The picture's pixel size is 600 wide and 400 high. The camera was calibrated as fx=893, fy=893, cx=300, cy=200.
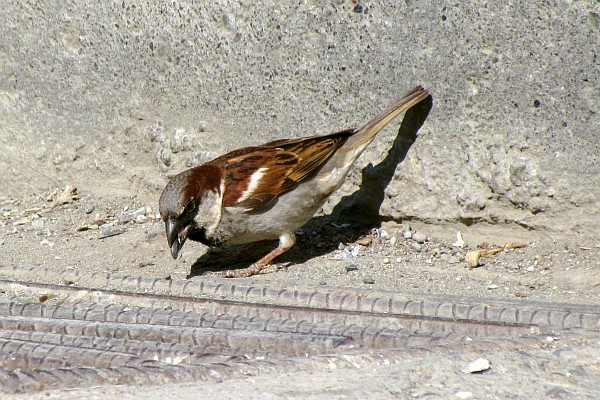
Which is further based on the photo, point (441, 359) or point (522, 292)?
point (522, 292)

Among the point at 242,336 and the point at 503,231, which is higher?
the point at 503,231

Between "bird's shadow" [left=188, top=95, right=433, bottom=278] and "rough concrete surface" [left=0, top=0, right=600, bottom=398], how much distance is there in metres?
0.05

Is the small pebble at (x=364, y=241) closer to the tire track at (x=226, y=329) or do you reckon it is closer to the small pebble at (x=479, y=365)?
the tire track at (x=226, y=329)

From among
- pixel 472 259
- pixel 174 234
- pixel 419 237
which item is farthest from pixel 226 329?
pixel 419 237

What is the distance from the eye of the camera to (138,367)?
2553 mm

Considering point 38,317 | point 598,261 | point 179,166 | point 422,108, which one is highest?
point 422,108

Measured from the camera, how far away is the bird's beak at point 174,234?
4.07m

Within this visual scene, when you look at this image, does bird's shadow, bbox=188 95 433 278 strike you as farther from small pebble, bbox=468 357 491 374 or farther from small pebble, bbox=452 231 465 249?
small pebble, bbox=468 357 491 374

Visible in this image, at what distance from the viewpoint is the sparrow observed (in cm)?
415

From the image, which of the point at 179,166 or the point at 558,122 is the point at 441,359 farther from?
the point at 179,166

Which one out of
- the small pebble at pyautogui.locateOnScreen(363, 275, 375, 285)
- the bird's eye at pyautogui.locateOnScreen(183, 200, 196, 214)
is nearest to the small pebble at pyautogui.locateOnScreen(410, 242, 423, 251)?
the small pebble at pyautogui.locateOnScreen(363, 275, 375, 285)

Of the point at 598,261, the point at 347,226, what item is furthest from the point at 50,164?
the point at 598,261

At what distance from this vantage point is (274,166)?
4.27 metres

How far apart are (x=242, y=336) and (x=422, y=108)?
5.77 feet
